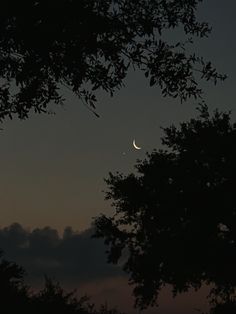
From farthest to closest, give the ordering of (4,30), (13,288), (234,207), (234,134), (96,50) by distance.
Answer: (234,134) < (234,207) < (13,288) < (96,50) < (4,30)

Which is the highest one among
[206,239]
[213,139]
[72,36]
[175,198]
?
[213,139]

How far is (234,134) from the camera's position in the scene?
47.6 metres

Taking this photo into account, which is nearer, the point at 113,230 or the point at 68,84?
the point at 68,84

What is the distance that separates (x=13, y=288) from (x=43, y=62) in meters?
24.5

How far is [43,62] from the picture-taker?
14.7 meters

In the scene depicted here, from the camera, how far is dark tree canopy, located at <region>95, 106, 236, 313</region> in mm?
44594

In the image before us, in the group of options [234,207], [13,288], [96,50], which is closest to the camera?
[96,50]

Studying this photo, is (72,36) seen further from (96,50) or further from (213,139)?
(213,139)

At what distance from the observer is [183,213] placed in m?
45.9

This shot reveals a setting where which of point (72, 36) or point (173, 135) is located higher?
point (173, 135)

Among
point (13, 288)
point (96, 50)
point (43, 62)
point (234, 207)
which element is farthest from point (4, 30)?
point (234, 207)

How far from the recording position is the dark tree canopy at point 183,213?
1756 inches

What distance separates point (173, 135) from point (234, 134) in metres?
4.44

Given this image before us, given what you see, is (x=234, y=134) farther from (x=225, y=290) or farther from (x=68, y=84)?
(x=68, y=84)
